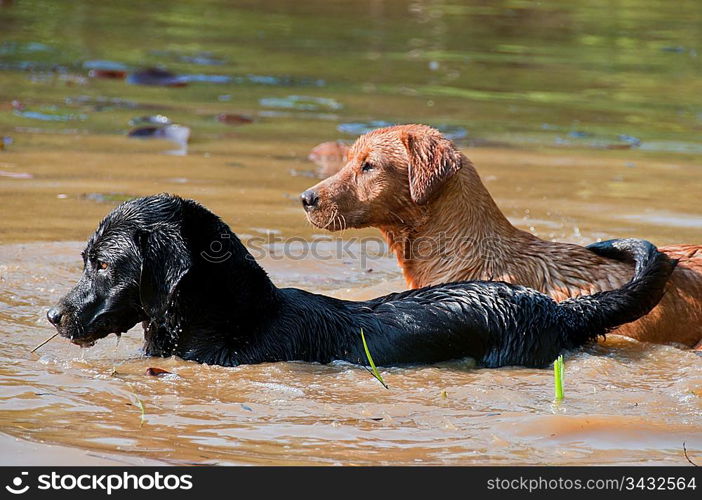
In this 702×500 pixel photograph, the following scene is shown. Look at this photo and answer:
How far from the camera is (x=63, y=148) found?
429 inches

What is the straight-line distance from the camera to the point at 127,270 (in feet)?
18.8

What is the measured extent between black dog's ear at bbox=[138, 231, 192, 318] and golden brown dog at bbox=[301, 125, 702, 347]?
163cm

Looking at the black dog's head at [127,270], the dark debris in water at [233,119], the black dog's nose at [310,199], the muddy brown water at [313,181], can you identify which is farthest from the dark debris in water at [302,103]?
the black dog's head at [127,270]

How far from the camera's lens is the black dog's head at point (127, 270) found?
5.71 metres

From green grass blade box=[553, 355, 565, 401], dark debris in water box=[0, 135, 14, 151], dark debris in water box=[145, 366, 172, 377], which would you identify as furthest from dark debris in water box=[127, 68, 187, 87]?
green grass blade box=[553, 355, 565, 401]

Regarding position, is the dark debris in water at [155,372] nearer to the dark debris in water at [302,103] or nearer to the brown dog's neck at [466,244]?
the brown dog's neck at [466,244]

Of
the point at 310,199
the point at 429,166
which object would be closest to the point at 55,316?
the point at 310,199

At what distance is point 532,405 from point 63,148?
6.84m

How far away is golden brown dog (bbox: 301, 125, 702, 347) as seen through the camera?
272 inches

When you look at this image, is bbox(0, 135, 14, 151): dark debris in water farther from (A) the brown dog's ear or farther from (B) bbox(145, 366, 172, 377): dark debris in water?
(B) bbox(145, 366, 172, 377): dark debris in water

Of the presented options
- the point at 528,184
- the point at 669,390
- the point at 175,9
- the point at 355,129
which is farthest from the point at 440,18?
the point at 669,390

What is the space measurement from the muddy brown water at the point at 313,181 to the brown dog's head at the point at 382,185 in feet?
2.16

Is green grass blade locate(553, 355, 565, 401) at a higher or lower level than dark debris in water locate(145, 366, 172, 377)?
higher
